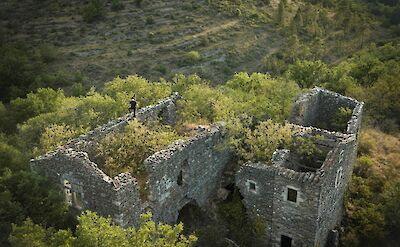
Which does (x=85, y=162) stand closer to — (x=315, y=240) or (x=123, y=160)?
(x=123, y=160)

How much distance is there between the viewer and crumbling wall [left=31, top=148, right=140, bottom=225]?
2014cm

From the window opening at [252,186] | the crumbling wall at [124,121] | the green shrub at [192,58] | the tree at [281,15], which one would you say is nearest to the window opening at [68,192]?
the crumbling wall at [124,121]

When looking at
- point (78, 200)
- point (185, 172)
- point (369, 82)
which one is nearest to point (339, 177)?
point (185, 172)

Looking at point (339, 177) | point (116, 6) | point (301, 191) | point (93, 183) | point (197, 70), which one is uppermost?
point (93, 183)

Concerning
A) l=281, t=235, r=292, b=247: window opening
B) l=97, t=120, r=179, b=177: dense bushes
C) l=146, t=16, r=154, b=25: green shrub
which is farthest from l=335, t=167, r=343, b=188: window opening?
l=146, t=16, r=154, b=25: green shrub

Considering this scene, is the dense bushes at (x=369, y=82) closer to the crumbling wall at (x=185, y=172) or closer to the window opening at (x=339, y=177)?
the window opening at (x=339, y=177)

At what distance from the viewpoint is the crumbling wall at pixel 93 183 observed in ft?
66.1

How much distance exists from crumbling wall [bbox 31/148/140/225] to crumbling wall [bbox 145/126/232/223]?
1.27 metres

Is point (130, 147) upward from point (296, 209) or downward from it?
upward

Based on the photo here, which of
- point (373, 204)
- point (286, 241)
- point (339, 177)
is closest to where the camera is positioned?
point (286, 241)

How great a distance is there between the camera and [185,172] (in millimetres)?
24031

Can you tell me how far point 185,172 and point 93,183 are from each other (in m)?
5.10

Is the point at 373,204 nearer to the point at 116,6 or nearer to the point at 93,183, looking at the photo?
the point at 93,183

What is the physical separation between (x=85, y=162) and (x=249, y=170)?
8352 mm
